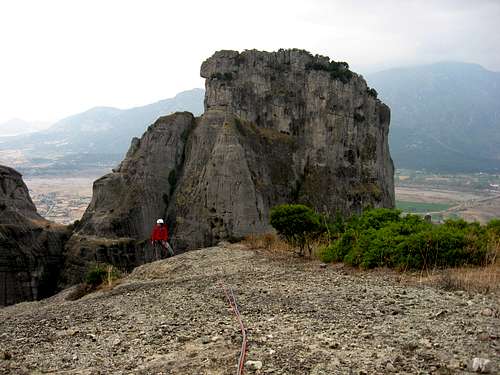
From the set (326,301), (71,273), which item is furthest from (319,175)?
(326,301)

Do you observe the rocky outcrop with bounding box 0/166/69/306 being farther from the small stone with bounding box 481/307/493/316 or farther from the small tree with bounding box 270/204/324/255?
the small stone with bounding box 481/307/493/316

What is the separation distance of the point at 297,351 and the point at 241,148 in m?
33.1

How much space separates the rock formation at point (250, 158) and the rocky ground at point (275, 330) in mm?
24954

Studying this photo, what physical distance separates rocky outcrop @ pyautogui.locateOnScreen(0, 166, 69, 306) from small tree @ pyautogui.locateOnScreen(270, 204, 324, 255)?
2340 centimetres

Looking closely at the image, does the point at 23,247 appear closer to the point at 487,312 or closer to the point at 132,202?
the point at 132,202

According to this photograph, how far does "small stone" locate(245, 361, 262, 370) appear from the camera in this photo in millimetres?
7769

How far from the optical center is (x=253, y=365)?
7848 millimetres

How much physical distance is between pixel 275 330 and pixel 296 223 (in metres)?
10.9

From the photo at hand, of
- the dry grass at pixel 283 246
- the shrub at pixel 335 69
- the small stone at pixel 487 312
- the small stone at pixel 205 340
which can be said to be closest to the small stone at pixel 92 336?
the small stone at pixel 205 340

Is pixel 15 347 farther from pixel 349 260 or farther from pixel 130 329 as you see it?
pixel 349 260

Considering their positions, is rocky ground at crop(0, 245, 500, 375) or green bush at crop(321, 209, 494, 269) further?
A: green bush at crop(321, 209, 494, 269)

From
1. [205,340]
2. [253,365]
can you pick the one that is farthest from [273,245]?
[253,365]

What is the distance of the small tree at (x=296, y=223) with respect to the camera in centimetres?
2030

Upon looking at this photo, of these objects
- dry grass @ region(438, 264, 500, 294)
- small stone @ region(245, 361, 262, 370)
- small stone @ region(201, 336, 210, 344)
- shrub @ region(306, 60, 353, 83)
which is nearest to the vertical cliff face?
shrub @ region(306, 60, 353, 83)
